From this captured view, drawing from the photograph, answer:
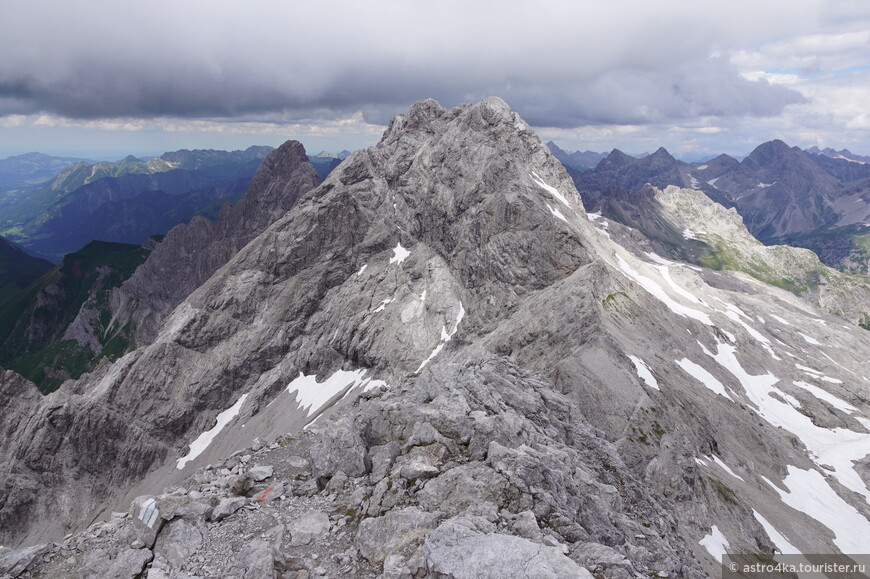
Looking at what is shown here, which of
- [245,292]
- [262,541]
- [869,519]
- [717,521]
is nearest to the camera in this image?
[262,541]

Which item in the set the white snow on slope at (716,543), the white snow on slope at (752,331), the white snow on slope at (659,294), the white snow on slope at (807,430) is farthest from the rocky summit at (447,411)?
the white snow on slope at (659,294)

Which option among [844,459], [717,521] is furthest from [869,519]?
[717,521]

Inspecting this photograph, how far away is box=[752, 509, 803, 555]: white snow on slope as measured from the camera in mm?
44950

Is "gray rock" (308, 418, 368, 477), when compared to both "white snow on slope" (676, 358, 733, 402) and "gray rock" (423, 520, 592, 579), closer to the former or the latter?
"gray rock" (423, 520, 592, 579)

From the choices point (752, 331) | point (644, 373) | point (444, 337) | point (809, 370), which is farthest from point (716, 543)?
point (752, 331)

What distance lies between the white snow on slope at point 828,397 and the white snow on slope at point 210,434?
115 meters

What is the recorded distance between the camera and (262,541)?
60.2 ft

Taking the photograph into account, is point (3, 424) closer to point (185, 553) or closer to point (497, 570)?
point (185, 553)

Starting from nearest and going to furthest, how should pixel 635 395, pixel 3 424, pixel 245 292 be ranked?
pixel 635 395
pixel 3 424
pixel 245 292

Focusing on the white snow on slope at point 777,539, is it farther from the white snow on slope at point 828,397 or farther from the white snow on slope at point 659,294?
the white snow on slope at point 828,397

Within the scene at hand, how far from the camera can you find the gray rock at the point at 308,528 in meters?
18.5

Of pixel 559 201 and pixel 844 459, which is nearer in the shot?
pixel 844 459

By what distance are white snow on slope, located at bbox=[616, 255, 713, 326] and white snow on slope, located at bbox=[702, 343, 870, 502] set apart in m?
8.39

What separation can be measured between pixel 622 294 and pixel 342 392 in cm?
5293
